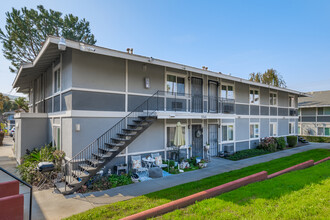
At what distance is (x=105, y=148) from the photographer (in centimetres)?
870

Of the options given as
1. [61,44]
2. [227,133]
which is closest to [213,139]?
[227,133]

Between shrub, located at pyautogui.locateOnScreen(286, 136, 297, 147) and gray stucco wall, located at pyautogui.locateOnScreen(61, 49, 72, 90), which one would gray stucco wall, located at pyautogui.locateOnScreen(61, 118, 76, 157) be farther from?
shrub, located at pyautogui.locateOnScreen(286, 136, 297, 147)

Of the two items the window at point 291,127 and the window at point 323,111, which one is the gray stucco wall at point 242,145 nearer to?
the window at point 291,127

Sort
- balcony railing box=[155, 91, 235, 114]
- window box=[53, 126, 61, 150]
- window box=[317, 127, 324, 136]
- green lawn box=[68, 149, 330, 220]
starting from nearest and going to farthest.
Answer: green lawn box=[68, 149, 330, 220], window box=[53, 126, 61, 150], balcony railing box=[155, 91, 235, 114], window box=[317, 127, 324, 136]

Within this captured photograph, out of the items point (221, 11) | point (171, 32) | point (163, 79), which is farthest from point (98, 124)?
point (221, 11)

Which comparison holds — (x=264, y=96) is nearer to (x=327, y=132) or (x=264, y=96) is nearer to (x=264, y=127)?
(x=264, y=127)

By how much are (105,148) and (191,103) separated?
595 cm

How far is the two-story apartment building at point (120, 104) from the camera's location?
827 cm

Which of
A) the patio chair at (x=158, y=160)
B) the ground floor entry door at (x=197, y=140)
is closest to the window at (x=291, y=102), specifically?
the ground floor entry door at (x=197, y=140)

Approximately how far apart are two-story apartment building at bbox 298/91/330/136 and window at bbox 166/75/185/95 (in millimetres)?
24160

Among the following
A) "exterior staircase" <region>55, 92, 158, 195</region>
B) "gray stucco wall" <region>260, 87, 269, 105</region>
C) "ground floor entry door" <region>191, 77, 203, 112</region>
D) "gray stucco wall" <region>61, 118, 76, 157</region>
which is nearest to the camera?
"exterior staircase" <region>55, 92, 158, 195</region>

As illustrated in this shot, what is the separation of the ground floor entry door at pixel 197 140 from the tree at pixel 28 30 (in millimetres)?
20001

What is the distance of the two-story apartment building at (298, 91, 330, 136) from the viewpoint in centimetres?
2684

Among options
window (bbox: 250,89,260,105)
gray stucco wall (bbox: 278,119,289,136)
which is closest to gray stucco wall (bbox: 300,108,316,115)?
gray stucco wall (bbox: 278,119,289,136)
